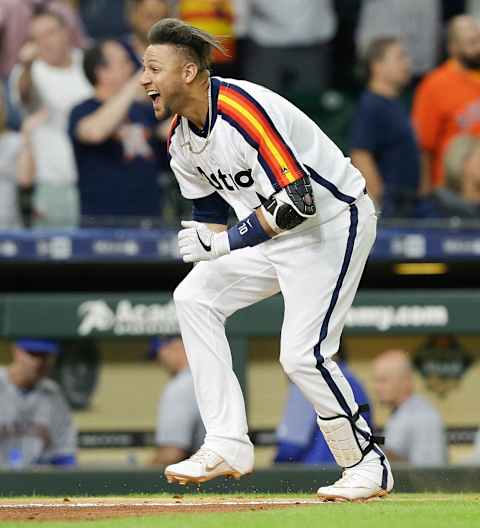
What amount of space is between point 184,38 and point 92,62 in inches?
135

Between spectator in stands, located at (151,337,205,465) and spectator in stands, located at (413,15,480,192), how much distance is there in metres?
2.15

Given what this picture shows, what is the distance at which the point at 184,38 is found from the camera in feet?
15.9

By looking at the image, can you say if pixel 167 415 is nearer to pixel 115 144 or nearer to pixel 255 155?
pixel 115 144

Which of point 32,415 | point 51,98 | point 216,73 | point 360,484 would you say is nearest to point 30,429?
point 32,415

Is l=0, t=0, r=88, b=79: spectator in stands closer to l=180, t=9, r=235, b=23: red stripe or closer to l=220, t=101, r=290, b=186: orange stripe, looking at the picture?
l=180, t=9, r=235, b=23: red stripe

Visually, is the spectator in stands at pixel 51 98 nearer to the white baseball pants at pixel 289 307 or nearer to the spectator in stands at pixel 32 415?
the spectator in stands at pixel 32 415

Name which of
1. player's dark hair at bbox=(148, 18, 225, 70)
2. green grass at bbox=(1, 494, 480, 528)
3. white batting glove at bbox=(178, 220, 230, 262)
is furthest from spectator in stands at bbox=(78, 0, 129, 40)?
green grass at bbox=(1, 494, 480, 528)

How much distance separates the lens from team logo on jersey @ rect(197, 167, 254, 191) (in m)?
4.85

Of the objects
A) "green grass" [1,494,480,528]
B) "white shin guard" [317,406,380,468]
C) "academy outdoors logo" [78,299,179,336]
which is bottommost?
"green grass" [1,494,480,528]

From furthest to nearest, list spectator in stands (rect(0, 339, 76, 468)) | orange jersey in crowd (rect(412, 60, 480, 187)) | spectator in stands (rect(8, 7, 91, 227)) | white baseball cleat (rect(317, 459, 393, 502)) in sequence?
orange jersey in crowd (rect(412, 60, 480, 187)) < spectator in stands (rect(8, 7, 91, 227)) < spectator in stands (rect(0, 339, 76, 468)) < white baseball cleat (rect(317, 459, 393, 502))

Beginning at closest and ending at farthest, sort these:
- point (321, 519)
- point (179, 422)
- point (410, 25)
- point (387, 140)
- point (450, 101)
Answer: point (321, 519)
point (179, 422)
point (387, 140)
point (450, 101)
point (410, 25)

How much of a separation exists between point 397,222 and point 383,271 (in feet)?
1.55

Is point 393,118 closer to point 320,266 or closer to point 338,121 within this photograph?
point 338,121

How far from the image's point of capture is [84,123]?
321 inches
